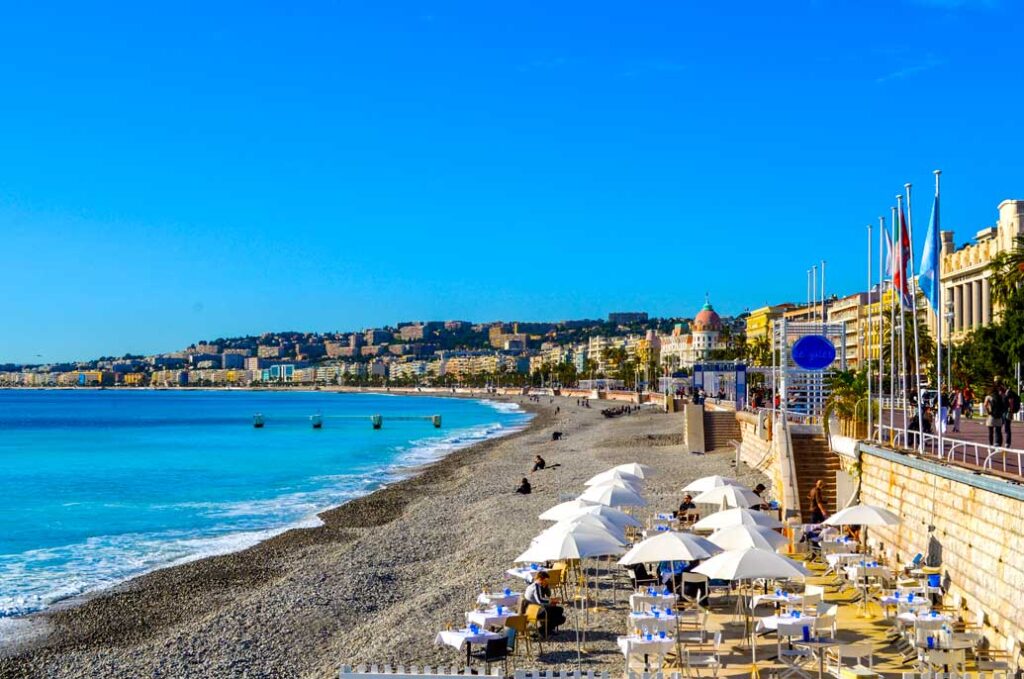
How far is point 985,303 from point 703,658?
52.5 m

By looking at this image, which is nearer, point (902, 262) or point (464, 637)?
point (464, 637)

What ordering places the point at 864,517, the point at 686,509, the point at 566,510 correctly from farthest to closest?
the point at 686,509 < the point at 566,510 < the point at 864,517

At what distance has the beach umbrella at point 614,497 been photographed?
17922 mm

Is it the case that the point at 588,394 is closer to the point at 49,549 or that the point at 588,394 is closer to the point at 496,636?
the point at 49,549

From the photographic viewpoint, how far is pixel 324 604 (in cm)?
1711

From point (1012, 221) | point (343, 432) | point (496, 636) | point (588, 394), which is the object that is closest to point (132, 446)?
point (343, 432)

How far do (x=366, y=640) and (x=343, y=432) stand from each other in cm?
6812

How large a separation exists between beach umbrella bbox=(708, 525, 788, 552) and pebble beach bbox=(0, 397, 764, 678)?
184cm

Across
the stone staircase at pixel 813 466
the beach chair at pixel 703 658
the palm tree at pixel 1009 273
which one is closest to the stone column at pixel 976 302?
the palm tree at pixel 1009 273

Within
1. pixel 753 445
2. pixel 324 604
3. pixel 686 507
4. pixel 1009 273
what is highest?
pixel 1009 273

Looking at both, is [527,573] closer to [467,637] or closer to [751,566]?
[467,637]

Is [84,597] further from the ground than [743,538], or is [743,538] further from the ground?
[743,538]

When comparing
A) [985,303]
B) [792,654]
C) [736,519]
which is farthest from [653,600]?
[985,303]

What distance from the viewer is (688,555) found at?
12461mm
